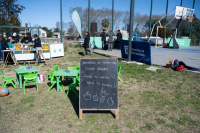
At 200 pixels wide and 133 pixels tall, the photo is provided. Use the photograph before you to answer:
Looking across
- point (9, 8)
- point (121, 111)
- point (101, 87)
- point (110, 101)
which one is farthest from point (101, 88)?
point (9, 8)

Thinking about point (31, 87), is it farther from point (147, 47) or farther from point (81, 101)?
point (147, 47)

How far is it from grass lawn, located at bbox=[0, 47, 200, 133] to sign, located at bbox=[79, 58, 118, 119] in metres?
0.34

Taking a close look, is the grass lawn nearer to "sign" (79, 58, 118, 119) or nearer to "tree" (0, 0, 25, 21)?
"sign" (79, 58, 118, 119)

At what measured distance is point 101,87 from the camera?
11.5ft

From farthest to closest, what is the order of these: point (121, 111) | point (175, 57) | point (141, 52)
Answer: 1. point (175, 57)
2. point (141, 52)
3. point (121, 111)

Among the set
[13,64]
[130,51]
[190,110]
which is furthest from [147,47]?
[13,64]

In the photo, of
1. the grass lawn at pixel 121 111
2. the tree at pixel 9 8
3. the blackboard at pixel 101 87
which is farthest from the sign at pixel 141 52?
the tree at pixel 9 8

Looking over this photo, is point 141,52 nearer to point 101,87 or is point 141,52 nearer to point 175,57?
point 175,57

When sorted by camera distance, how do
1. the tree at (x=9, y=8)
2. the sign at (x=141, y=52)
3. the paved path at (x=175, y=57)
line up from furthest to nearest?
the tree at (x=9, y=8) → the paved path at (x=175, y=57) → the sign at (x=141, y=52)

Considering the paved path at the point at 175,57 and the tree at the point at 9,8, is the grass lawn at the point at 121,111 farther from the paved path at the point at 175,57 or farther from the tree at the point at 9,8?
the tree at the point at 9,8

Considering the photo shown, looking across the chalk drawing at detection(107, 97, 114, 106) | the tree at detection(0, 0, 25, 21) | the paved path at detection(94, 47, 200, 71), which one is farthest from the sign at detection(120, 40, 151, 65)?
the tree at detection(0, 0, 25, 21)

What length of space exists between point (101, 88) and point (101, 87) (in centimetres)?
2

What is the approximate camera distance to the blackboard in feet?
11.5

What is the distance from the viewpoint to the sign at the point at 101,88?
3.50 meters
